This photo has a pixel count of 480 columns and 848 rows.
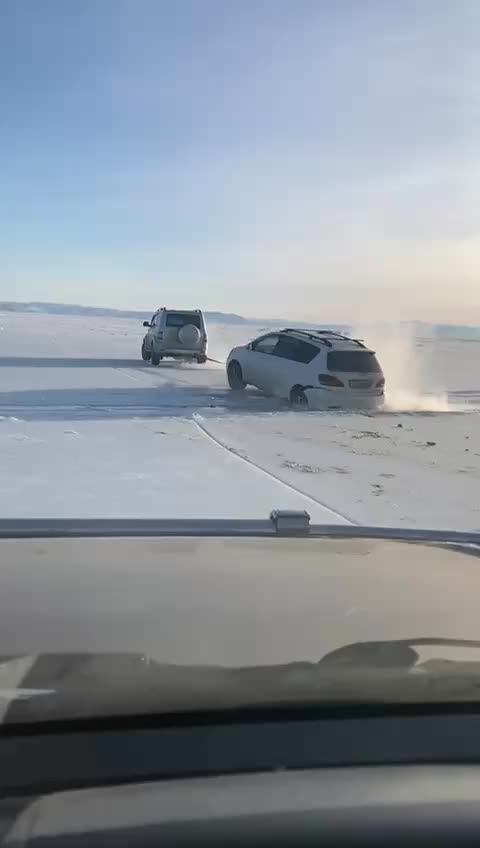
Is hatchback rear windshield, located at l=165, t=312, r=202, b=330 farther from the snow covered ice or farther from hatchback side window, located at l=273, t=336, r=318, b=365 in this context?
hatchback side window, located at l=273, t=336, r=318, b=365

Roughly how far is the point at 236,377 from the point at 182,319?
834 cm

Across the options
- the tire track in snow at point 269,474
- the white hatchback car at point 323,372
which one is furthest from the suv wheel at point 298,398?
the tire track in snow at point 269,474

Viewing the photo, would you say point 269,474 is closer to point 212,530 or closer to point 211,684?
point 212,530

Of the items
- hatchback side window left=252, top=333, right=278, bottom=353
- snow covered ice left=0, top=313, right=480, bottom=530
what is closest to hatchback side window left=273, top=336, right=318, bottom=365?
hatchback side window left=252, top=333, right=278, bottom=353

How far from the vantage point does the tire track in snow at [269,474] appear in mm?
8038

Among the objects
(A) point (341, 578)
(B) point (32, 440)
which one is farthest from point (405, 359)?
(A) point (341, 578)

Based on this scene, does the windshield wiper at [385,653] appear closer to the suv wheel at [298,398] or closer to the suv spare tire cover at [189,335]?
the suv wheel at [298,398]

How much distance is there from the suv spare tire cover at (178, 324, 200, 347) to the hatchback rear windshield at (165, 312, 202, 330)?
0.37 metres

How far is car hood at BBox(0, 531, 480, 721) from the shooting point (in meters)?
2.18

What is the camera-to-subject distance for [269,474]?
391 inches

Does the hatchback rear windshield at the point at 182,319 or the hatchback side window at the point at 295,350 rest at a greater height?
the hatchback rear windshield at the point at 182,319

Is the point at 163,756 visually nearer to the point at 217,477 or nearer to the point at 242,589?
the point at 242,589

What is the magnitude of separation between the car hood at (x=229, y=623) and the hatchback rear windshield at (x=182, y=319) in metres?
24.3

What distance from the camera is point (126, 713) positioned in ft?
6.73
